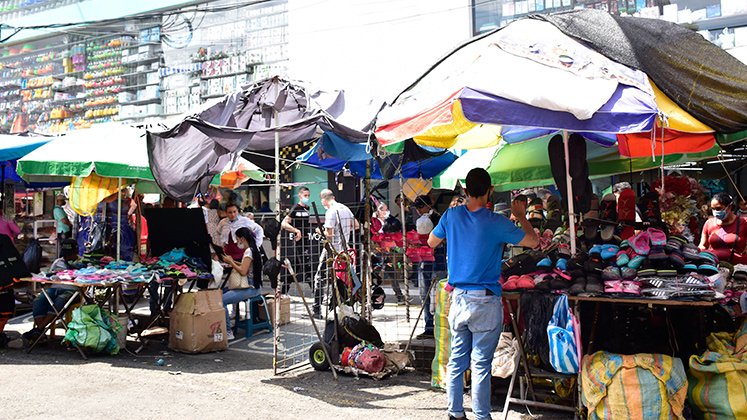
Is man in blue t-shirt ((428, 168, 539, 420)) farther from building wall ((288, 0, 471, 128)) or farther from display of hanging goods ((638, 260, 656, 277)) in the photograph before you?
building wall ((288, 0, 471, 128))

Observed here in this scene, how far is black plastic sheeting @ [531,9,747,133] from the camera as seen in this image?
5.10 meters

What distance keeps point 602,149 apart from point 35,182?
10.1 metres

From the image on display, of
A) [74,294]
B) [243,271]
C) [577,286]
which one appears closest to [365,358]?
[577,286]

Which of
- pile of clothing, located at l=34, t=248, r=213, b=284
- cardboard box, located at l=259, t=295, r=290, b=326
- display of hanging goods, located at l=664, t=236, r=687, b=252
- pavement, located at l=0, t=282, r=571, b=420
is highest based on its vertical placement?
display of hanging goods, located at l=664, t=236, r=687, b=252

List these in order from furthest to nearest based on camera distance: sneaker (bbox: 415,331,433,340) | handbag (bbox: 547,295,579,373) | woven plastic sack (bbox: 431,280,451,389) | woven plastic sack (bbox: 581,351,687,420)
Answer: sneaker (bbox: 415,331,433,340) < woven plastic sack (bbox: 431,280,451,389) < handbag (bbox: 547,295,579,373) < woven plastic sack (bbox: 581,351,687,420)

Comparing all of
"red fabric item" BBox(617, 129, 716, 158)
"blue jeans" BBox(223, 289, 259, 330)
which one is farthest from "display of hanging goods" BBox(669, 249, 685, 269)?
"blue jeans" BBox(223, 289, 259, 330)

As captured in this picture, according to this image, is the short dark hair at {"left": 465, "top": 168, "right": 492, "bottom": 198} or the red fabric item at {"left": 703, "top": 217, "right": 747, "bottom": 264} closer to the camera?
the short dark hair at {"left": 465, "top": 168, "right": 492, "bottom": 198}

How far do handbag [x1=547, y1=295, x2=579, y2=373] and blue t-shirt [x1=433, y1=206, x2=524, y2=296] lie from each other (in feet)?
1.86

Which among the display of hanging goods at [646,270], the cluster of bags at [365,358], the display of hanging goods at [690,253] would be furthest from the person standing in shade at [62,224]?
the display of hanging goods at [690,253]

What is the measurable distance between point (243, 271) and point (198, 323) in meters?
1.18

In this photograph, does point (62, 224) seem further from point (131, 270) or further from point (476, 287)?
point (476, 287)

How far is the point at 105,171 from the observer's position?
7.93 meters

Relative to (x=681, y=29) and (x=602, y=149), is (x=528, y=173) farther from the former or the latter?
(x=681, y=29)

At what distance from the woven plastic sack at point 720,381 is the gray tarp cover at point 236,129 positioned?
370 centimetres
